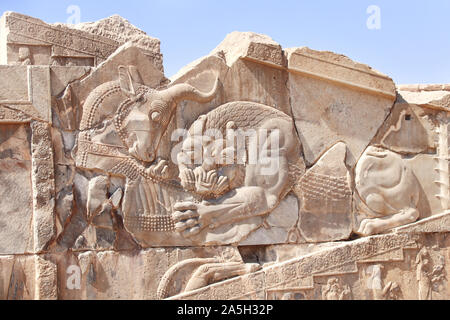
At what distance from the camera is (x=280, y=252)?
5.41 meters

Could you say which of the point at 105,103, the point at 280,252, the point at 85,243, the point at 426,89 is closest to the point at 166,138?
the point at 105,103

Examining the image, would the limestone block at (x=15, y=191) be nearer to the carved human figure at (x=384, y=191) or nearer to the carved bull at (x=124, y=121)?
the carved bull at (x=124, y=121)

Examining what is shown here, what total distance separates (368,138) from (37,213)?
3044 mm

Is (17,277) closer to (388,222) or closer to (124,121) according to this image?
(124,121)

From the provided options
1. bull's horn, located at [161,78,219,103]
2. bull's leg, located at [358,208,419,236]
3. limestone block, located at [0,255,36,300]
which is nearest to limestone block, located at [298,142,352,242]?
bull's leg, located at [358,208,419,236]

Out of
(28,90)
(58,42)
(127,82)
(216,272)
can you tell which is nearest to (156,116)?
(127,82)

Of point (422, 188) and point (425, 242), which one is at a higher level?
point (422, 188)

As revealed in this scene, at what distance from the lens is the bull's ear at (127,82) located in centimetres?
511

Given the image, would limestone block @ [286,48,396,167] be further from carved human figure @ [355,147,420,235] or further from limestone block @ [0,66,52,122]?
limestone block @ [0,66,52,122]

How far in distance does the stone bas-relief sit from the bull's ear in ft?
0.04

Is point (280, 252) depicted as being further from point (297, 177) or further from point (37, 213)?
point (37, 213)

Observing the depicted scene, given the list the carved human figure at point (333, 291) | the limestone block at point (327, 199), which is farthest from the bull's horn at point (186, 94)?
the carved human figure at point (333, 291)

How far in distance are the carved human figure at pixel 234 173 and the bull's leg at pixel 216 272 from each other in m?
0.23

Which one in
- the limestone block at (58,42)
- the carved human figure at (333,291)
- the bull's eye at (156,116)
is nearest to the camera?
the bull's eye at (156,116)
